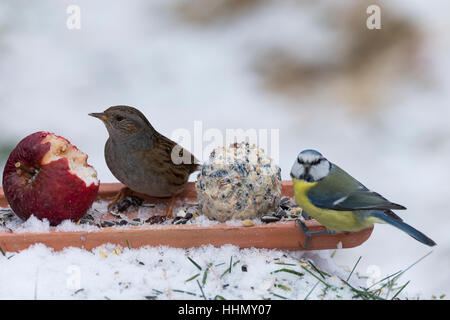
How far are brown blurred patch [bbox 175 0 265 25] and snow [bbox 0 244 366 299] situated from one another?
239 cm

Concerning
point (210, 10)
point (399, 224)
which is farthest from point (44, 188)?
point (210, 10)

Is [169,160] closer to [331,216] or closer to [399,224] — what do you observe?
[331,216]

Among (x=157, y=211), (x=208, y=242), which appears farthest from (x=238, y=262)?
(x=157, y=211)

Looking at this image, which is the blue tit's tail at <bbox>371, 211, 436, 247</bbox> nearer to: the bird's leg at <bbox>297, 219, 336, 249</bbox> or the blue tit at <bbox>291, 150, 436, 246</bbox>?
the blue tit at <bbox>291, 150, 436, 246</bbox>

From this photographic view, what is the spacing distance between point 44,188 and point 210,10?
2253 mm

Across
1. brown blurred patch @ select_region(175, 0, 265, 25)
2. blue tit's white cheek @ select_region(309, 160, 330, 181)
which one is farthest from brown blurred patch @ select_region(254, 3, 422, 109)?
blue tit's white cheek @ select_region(309, 160, 330, 181)

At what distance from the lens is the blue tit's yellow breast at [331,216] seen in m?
2.70

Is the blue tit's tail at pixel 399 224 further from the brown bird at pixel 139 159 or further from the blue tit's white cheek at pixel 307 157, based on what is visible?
the brown bird at pixel 139 159

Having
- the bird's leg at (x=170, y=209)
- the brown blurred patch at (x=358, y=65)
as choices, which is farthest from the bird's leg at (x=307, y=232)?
the brown blurred patch at (x=358, y=65)

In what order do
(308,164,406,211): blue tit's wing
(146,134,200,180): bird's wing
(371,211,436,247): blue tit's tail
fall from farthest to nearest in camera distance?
(146,134,200,180): bird's wing → (308,164,406,211): blue tit's wing → (371,211,436,247): blue tit's tail

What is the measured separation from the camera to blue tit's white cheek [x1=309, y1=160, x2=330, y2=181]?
2.81m

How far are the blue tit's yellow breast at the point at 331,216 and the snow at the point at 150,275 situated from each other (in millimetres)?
195

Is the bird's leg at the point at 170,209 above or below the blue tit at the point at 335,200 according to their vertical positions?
below

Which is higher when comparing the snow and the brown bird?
the brown bird
